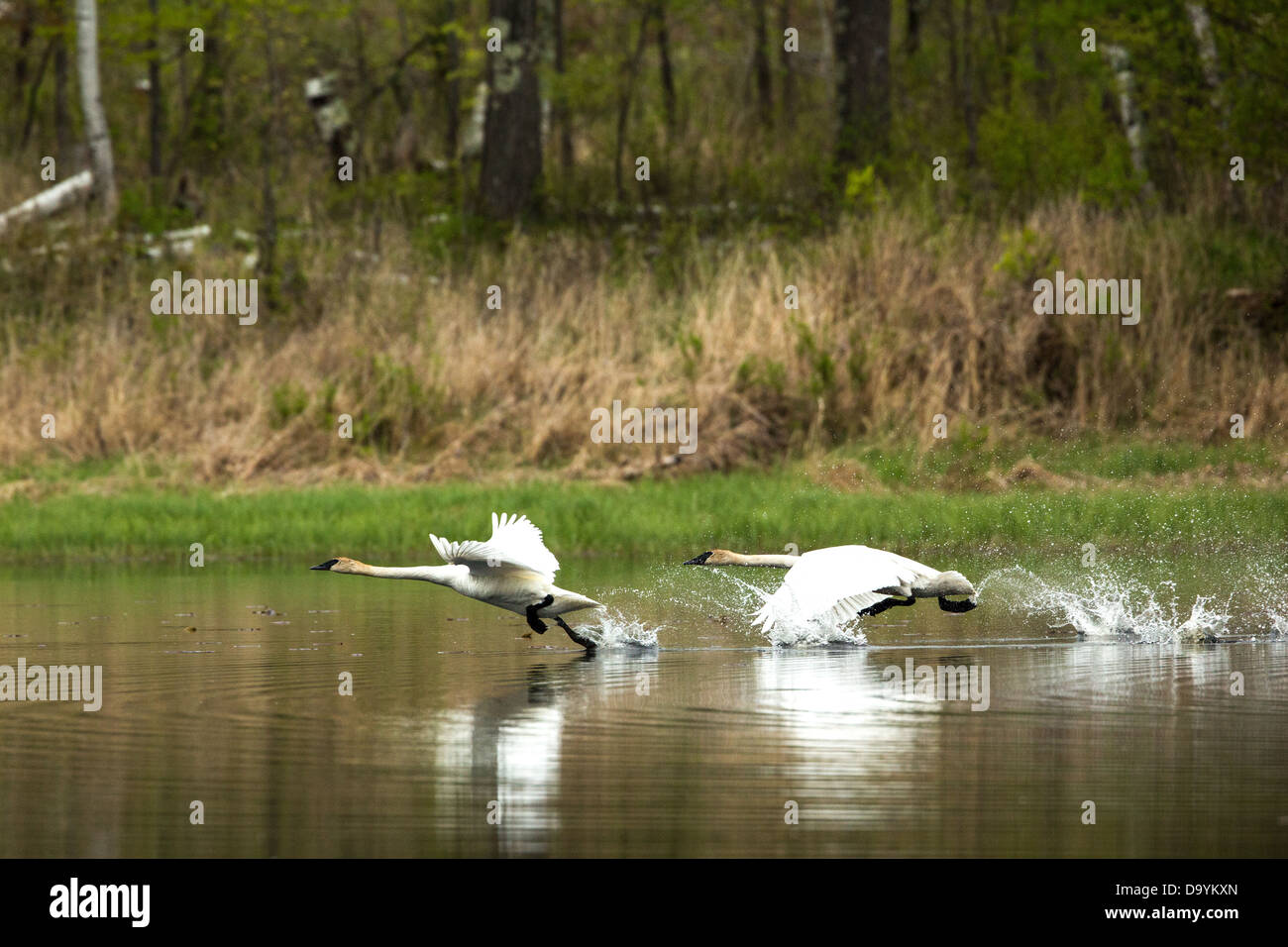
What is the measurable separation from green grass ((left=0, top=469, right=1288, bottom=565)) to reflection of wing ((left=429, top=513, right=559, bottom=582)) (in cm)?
621

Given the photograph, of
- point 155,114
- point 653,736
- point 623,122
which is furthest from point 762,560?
point 155,114

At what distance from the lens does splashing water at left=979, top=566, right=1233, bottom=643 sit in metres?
11.1

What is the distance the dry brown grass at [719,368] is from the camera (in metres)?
19.5

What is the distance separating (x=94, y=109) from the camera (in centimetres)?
2706

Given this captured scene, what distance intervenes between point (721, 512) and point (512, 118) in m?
11.3

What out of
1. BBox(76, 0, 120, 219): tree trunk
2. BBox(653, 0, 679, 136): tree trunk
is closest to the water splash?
BBox(76, 0, 120, 219): tree trunk

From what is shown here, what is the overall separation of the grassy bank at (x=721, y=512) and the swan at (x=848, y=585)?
17.0ft

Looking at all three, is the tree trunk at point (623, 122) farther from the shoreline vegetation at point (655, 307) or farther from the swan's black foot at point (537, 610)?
the swan's black foot at point (537, 610)

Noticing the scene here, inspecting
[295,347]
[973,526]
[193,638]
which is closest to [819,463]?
[973,526]

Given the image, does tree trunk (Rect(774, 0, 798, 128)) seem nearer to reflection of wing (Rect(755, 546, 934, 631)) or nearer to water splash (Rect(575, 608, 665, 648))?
water splash (Rect(575, 608, 665, 648))

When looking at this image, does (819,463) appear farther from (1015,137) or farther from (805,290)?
(1015,137)

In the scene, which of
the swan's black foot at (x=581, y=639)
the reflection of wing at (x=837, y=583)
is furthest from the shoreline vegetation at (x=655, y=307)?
the reflection of wing at (x=837, y=583)

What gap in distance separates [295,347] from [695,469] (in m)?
5.25

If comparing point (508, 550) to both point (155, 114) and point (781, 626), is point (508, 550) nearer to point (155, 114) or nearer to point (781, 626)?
point (781, 626)
